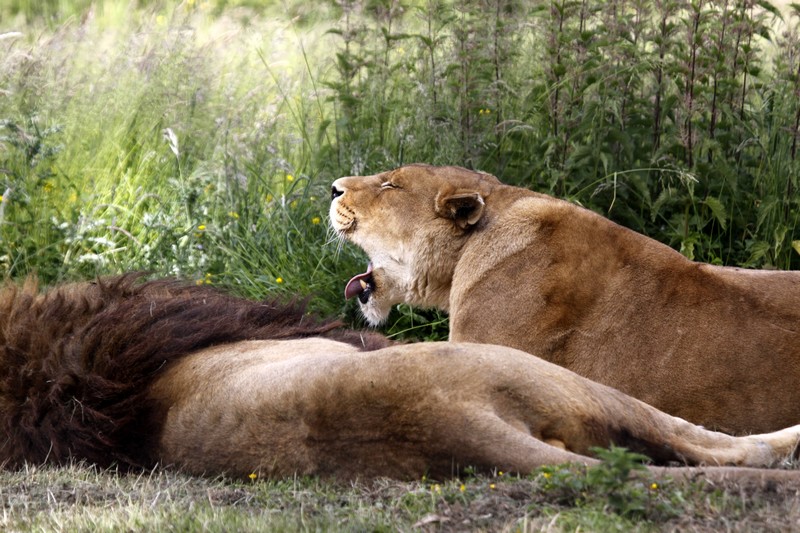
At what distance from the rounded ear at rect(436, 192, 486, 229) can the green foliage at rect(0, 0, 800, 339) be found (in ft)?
3.05

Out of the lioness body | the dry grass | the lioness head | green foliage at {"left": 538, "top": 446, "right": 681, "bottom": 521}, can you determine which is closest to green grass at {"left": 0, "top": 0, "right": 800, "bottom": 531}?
the lioness head

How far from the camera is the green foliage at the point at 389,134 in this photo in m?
5.67

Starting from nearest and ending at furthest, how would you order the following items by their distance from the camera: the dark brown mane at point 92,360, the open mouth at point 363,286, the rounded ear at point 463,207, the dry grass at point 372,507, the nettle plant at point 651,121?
1. the dry grass at point 372,507
2. the dark brown mane at point 92,360
3. the rounded ear at point 463,207
4. the open mouth at point 363,286
5. the nettle plant at point 651,121

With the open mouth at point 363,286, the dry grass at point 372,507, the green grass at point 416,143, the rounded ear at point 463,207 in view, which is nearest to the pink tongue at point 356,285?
the open mouth at point 363,286

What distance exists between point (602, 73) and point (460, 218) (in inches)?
54.7

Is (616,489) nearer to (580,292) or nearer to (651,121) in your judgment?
(580,292)

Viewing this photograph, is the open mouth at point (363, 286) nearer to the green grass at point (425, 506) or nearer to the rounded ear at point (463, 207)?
the rounded ear at point (463, 207)

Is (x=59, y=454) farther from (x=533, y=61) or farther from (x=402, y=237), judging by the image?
(x=533, y=61)

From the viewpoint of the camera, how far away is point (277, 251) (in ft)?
21.1

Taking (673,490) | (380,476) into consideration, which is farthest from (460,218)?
(673,490)

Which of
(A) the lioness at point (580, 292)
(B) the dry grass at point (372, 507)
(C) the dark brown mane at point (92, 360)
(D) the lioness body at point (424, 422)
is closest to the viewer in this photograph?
(B) the dry grass at point (372, 507)

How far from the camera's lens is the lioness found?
166 inches

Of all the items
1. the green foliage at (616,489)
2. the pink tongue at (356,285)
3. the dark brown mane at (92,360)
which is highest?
the green foliage at (616,489)

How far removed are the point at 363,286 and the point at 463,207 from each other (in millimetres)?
633
